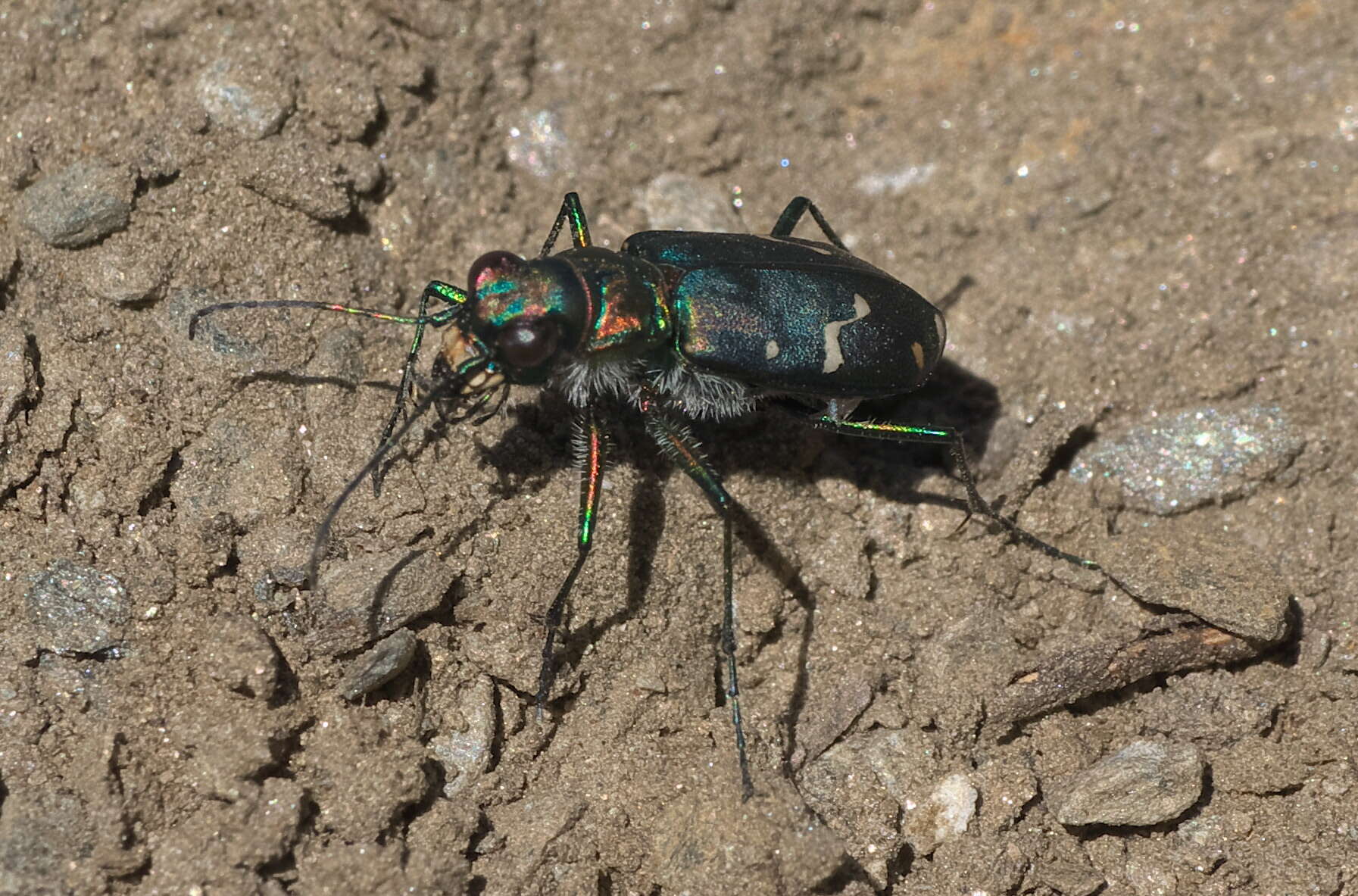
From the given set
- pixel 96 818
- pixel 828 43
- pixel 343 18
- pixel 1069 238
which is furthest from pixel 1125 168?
pixel 96 818

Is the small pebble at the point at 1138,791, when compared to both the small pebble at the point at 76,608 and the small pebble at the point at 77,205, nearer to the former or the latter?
the small pebble at the point at 76,608

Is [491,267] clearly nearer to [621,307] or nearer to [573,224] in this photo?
[621,307]

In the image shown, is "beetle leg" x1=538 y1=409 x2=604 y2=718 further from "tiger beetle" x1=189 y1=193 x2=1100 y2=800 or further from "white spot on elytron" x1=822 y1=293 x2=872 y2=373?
"white spot on elytron" x1=822 y1=293 x2=872 y2=373

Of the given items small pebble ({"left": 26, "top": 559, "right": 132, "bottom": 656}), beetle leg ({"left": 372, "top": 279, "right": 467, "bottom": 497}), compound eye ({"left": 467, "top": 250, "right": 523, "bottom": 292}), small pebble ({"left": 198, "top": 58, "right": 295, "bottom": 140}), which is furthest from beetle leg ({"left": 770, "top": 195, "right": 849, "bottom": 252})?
small pebble ({"left": 26, "top": 559, "right": 132, "bottom": 656})

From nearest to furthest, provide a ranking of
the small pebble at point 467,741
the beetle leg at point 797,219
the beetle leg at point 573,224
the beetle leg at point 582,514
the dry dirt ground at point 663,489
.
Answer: the dry dirt ground at point 663,489, the small pebble at point 467,741, the beetle leg at point 582,514, the beetle leg at point 573,224, the beetle leg at point 797,219

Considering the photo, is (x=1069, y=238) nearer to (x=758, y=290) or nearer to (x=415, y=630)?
(x=758, y=290)

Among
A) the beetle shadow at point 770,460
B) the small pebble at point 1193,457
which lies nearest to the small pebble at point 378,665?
the beetle shadow at point 770,460
